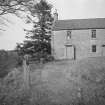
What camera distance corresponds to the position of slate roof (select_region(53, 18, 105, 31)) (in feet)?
82.7

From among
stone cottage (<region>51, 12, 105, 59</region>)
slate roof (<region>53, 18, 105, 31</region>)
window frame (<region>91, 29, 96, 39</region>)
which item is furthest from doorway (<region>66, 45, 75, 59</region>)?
window frame (<region>91, 29, 96, 39</region>)

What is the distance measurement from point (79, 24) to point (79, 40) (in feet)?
12.1

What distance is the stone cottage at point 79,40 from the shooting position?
24500mm

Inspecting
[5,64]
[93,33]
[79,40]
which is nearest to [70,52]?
[79,40]

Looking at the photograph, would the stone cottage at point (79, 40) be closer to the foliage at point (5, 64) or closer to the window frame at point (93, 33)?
the window frame at point (93, 33)

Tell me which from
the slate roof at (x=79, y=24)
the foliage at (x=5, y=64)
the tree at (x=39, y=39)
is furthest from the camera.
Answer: the slate roof at (x=79, y=24)

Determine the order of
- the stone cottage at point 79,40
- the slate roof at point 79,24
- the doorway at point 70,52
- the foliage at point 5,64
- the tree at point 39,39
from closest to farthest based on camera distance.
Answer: the foliage at point 5,64 < the tree at point 39,39 < the stone cottage at point 79,40 < the doorway at point 70,52 < the slate roof at point 79,24

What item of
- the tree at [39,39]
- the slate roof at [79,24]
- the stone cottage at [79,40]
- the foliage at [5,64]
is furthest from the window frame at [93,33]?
the foliage at [5,64]

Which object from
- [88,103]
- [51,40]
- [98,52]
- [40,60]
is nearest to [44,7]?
[88,103]

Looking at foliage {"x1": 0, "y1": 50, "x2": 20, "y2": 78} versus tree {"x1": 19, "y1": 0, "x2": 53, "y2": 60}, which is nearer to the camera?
foliage {"x1": 0, "y1": 50, "x2": 20, "y2": 78}

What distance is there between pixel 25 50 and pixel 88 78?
44.9ft

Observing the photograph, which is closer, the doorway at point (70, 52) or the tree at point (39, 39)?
the tree at point (39, 39)

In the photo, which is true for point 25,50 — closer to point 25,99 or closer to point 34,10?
point 34,10

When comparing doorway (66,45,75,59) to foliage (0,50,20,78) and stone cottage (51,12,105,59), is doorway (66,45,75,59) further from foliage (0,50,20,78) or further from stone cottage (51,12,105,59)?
foliage (0,50,20,78)
